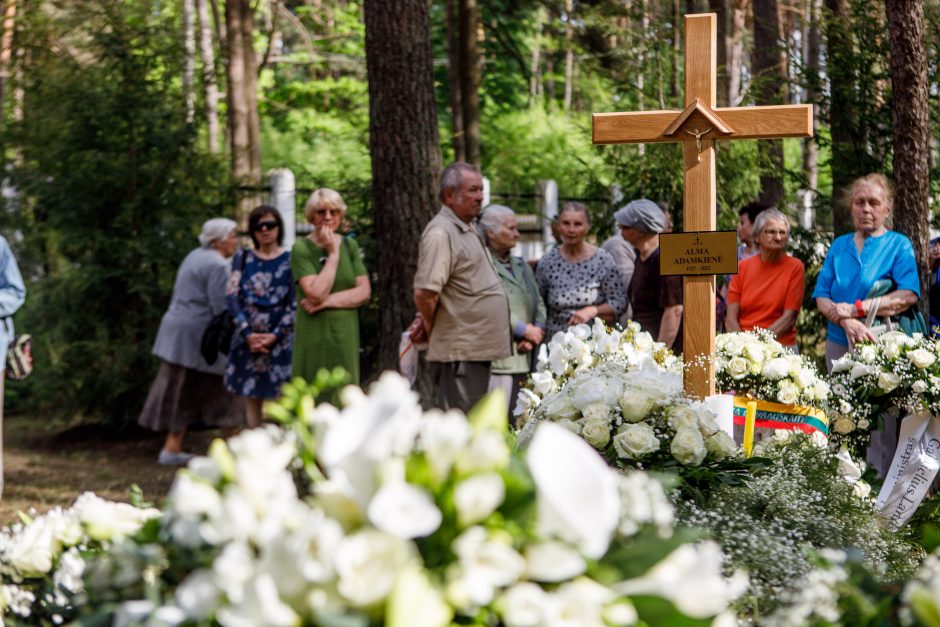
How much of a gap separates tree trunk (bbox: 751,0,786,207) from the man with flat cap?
304 centimetres

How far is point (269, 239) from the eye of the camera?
7.99 metres

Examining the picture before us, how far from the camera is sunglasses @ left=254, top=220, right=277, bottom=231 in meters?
7.93

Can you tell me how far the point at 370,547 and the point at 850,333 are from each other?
207 inches

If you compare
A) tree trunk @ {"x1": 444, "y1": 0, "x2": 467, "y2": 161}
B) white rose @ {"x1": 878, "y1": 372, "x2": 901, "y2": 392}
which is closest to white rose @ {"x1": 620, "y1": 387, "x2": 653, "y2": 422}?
white rose @ {"x1": 878, "y1": 372, "x2": 901, "y2": 392}

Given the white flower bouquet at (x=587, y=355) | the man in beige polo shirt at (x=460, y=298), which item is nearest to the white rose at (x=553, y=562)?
the white flower bouquet at (x=587, y=355)

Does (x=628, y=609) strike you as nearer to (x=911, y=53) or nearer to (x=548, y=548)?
(x=548, y=548)

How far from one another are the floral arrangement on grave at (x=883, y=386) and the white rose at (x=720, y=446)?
201 centimetres

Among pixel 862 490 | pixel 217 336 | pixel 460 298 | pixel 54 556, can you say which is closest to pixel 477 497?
pixel 54 556

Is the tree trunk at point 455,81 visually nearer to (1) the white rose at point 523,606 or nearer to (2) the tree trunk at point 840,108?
(2) the tree trunk at point 840,108

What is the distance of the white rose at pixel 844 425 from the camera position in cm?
512

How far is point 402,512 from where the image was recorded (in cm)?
140

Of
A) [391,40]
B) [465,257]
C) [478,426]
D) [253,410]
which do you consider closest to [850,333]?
[465,257]

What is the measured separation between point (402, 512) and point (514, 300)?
18.7 feet

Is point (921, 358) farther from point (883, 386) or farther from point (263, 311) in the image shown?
point (263, 311)
